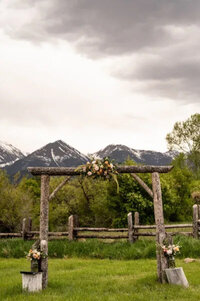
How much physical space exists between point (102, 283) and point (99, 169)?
3163mm

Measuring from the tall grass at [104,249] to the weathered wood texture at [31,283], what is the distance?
5920 millimetres

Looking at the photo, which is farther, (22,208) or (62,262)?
(22,208)

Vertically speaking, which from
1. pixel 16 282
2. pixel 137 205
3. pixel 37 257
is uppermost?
pixel 137 205

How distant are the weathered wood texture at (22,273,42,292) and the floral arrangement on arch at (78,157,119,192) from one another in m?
2.98

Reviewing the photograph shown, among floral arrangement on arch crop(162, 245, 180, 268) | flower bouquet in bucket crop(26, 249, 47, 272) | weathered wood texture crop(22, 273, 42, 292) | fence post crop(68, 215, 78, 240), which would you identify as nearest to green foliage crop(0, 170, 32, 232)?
fence post crop(68, 215, 78, 240)

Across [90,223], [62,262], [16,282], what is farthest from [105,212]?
[16,282]

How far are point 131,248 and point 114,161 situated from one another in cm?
614

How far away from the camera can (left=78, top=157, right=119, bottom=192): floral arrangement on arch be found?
977 centimetres

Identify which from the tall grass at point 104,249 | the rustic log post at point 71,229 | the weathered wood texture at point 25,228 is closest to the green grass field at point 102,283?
the tall grass at point 104,249

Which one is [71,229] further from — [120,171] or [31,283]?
[31,283]

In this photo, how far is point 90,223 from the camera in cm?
3148

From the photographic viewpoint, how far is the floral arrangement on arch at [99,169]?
32.1 feet

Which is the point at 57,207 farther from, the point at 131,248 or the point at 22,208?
the point at 131,248

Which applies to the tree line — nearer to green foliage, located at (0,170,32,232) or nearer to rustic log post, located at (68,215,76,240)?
green foliage, located at (0,170,32,232)
